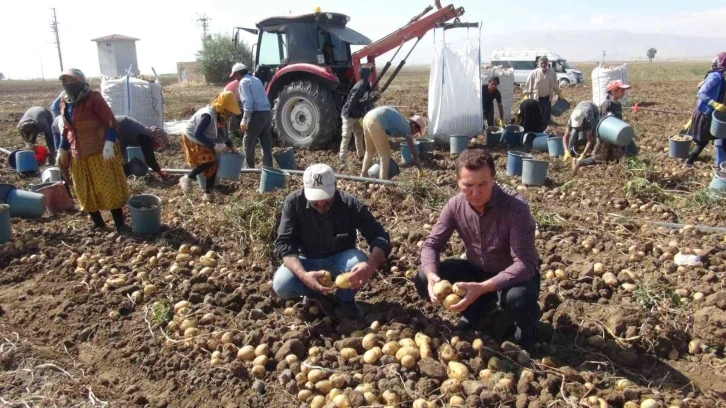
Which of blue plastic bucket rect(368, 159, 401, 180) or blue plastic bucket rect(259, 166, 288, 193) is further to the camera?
blue plastic bucket rect(368, 159, 401, 180)

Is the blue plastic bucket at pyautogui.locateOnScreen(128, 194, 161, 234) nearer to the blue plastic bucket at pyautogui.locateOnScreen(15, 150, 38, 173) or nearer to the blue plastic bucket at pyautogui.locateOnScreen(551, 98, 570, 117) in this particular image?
the blue plastic bucket at pyautogui.locateOnScreen(15, 150, 38, 173)

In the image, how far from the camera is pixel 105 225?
492 cm

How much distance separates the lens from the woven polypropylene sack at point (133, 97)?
909 centimetres

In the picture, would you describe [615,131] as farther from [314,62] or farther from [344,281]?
[344,281]

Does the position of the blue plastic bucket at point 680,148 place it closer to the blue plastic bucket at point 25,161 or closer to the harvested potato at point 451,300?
the harvested potato at point 451,300

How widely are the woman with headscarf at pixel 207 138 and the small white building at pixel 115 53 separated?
50.4 meters

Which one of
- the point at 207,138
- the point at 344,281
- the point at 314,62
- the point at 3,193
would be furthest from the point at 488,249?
the point at 314,62

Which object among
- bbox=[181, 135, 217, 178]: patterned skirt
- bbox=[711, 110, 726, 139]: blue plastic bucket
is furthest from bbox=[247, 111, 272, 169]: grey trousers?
bbox=[711, 110, 726, 139]: blue plastic bucket

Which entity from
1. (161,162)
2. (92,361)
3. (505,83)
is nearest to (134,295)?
(92,361)

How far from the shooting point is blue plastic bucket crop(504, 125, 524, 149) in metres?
8.06

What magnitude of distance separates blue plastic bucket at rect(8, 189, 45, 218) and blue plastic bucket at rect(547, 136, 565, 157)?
240 inches

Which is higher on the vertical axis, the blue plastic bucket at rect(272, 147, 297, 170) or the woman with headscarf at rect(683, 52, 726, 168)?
the woman with headscarf at rect(683, 52, 726, 168)

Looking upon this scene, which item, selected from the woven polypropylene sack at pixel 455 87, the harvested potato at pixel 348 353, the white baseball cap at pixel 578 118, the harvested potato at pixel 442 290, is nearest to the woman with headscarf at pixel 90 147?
the harvested potato at pixel 348 353

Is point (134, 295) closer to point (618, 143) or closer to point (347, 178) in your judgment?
point (347, 178)
